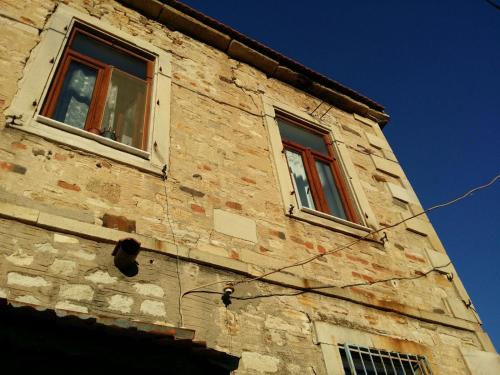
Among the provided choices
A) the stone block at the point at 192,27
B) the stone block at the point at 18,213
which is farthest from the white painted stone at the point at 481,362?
the stone block at the point at 192,27

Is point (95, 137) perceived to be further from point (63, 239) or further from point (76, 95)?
point (63, 239)

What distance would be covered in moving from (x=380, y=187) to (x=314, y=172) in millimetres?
1117

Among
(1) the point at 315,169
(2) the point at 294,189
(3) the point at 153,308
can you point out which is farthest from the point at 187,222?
(1) the point at 315,169

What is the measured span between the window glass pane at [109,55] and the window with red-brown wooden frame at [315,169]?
2150 millimetres

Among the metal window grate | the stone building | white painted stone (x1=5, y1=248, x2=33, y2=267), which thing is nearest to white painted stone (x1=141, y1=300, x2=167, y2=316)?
the stone building

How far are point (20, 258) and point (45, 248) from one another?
0.17m

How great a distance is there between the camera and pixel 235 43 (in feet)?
20.9

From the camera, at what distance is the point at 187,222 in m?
3.66

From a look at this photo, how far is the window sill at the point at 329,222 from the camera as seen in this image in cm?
453

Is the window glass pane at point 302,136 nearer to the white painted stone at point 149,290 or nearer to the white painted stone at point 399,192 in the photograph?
the white painted stone at point 399,192

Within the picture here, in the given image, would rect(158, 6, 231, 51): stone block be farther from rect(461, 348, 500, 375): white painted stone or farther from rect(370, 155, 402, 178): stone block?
rect(461, 348, 500, 375): white painted stone

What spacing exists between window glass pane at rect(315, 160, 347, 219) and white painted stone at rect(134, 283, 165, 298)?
2.85 metres

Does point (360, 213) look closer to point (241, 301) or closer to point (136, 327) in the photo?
point (241, 301)

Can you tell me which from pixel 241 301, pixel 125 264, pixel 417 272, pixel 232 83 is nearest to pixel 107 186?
pixel 125 264
